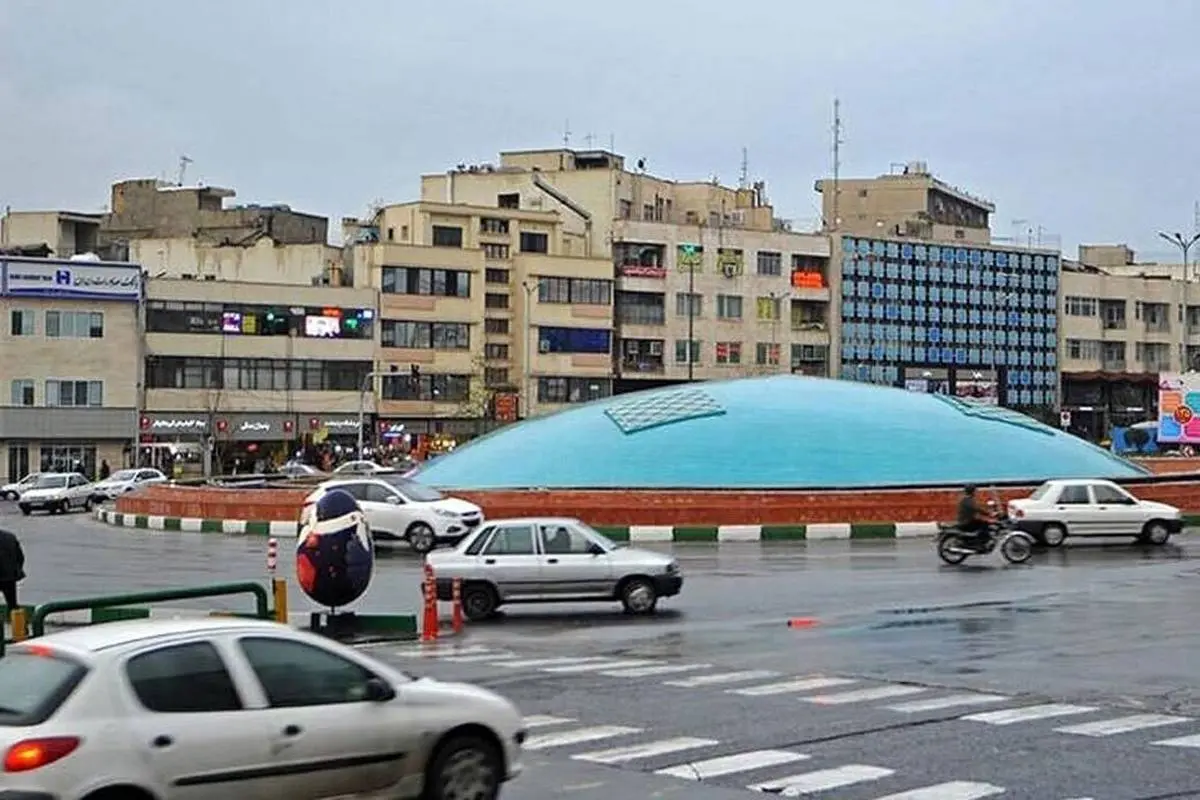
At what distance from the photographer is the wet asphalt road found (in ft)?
43.4

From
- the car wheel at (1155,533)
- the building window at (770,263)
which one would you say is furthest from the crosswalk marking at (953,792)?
the building window at (770,263)

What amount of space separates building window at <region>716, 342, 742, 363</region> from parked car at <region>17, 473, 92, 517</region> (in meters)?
50.6

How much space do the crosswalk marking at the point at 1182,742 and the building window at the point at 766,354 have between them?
97.9m

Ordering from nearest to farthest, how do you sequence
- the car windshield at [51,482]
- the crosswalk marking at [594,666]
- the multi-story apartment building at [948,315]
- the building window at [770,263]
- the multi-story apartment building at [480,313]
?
the crosswalk marking at [594,666] < the car windshield at [51,482] < the multi-story apartment building at [480,313] < the building window at [770,263] < the multi-story apartment building at [948,315]

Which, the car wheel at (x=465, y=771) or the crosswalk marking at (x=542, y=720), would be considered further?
the crosswalk marking at (x=542, y=720)

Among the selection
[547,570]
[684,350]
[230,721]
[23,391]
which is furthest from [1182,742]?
[684,350]

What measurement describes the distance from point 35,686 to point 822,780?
5.64m

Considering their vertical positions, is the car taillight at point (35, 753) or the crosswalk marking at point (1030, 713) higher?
the car taillight at point (35, 753)

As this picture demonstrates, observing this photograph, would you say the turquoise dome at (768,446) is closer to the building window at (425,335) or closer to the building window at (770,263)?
the building window at (425,335)

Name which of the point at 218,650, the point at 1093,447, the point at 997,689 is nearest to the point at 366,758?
the point at 218,650

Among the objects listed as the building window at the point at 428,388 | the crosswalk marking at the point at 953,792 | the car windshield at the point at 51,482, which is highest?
the building window at the point at 428,388

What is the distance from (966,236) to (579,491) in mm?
87274

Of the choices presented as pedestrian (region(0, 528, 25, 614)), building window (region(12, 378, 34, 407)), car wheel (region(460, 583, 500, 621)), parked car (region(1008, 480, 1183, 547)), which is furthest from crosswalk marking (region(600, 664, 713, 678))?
building window (region(12, 378, 34, 407))

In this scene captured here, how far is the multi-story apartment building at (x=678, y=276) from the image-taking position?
107875mm
